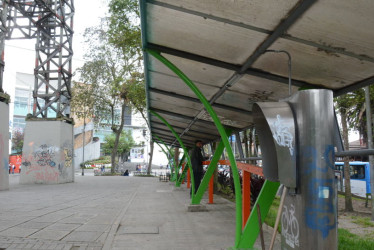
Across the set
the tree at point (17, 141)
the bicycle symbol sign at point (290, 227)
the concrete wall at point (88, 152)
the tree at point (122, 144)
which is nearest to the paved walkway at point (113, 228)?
the bicycle symbol sign at point (290, 227)

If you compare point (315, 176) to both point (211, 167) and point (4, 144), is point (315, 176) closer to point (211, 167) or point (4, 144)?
point (211, 167)

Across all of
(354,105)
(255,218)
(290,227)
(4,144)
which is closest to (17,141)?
(4,144)

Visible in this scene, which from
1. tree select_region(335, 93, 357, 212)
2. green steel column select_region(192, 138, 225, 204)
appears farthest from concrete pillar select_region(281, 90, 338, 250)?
tree select_region(335, 93, 357, 212)

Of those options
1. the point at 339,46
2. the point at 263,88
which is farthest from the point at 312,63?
the point at 263,88

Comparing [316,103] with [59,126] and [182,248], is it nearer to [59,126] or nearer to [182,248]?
[182,248]

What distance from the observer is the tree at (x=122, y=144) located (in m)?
70.2

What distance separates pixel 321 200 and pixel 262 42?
5.25 ft

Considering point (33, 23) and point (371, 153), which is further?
point (33, 23)

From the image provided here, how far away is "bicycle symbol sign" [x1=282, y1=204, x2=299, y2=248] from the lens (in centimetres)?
288

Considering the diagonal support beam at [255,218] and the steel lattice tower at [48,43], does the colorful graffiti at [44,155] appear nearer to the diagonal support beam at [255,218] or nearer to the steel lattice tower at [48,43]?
the steel lattice tower at [48,43]

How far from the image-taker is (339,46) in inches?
119

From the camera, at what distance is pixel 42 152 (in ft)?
58.4

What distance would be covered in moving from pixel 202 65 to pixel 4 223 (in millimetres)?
4687

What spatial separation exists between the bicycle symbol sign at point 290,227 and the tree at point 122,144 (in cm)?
6770
